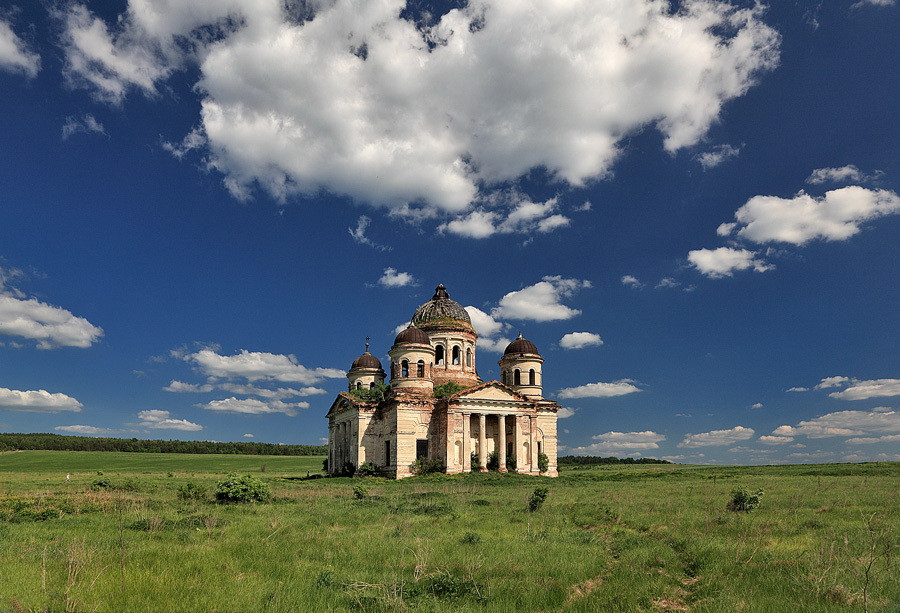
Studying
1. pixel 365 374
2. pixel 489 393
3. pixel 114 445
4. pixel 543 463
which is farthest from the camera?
pixel 114 445

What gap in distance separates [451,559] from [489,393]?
38.4 metres

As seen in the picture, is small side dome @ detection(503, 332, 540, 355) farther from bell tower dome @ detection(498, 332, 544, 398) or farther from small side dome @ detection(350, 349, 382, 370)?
small side dome @ detection(350, 349, 382, 370)

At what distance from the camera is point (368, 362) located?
63562 mm

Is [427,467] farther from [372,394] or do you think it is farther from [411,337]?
[411,337]

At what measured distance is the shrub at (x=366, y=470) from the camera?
51562mm

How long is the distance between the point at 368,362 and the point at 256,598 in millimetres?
54097

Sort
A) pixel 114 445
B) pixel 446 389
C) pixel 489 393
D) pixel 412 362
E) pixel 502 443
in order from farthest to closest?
pixel 114 445 < pixel 446 389 < pixel 412 362 < pixel 489 393 < pixel 502 443

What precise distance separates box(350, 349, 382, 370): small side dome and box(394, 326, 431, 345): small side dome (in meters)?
10.1

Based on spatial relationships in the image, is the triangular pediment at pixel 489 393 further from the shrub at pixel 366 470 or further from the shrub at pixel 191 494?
the shrub at pixel 191 494

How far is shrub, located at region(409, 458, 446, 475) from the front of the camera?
161 ft

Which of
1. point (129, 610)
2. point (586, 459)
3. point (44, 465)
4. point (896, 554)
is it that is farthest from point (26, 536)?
point (586, 459)

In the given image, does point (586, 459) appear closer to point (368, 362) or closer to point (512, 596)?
point (368, 362)

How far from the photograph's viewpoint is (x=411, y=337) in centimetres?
5362

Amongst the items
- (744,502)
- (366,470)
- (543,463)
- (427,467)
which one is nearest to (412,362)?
(427,467)
